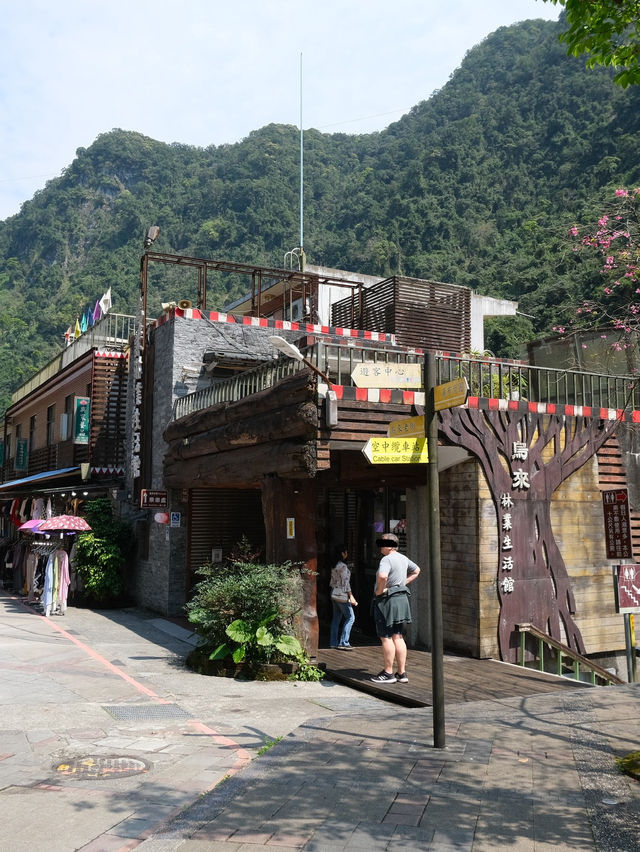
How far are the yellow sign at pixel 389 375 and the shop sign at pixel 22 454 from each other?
85.0ft

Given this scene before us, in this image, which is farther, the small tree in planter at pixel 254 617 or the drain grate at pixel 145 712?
the small tree in planter at pixel 254 617

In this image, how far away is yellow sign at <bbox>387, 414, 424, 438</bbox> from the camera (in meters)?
7.34

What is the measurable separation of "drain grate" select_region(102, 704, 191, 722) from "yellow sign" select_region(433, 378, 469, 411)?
4449mm

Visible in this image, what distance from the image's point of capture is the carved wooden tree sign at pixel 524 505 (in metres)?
11.6

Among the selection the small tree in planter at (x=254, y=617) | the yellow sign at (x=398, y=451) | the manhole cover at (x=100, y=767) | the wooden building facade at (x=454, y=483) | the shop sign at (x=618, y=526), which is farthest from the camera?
the shop sign at (x=618, y=526)

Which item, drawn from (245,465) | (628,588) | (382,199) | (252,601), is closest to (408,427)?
(252,601)

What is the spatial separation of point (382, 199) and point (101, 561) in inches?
2261

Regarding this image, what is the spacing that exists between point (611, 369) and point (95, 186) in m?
105

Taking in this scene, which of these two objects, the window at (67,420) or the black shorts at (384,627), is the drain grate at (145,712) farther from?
the window at (67,420)

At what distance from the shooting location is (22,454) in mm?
31047

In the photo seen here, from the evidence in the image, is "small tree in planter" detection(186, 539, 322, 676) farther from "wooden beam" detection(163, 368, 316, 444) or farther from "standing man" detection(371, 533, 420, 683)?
"wooden beam" detection(163, 368, 316, 444)

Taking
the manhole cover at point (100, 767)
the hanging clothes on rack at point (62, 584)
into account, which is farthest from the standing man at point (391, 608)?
the hanging clothes on rack at point (62, 584)

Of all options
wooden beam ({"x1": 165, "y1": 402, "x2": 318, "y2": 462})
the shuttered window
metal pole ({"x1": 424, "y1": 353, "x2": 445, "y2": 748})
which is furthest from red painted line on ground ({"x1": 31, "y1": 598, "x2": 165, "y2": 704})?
wooden beam ({"x1": 165, "y1": 402, "x2": 318, "y2": 462})

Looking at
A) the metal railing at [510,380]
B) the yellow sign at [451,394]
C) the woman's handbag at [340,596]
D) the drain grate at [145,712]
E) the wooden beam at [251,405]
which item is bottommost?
the drain grate at [145,712]
